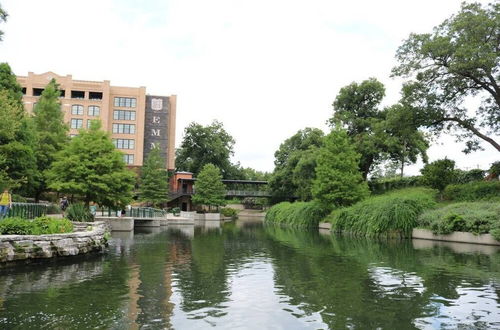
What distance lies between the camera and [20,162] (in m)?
27.2

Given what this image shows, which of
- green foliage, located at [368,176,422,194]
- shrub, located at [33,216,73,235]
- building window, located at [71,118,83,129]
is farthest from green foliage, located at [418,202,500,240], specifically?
building window, located at [71,118,83,129]

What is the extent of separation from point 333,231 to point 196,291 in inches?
969

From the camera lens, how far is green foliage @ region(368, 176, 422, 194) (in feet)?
131

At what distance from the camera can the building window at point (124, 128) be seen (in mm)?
73500

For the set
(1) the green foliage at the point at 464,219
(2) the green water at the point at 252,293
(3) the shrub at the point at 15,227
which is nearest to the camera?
(2) the green water at the point at 252,293

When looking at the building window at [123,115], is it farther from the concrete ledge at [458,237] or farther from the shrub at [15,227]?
the shrub at [15,227]

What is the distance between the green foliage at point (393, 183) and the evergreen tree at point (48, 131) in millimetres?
31282

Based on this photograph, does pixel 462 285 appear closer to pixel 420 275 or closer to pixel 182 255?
pixel 420 275

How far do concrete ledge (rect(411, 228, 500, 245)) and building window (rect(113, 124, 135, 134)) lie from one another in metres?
58.2

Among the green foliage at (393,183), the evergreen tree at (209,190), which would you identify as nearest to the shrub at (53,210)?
the green foliage at (393,183)

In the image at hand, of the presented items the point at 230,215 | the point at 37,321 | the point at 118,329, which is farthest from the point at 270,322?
the point at 230,215

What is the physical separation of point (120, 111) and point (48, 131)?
38888 millimetres

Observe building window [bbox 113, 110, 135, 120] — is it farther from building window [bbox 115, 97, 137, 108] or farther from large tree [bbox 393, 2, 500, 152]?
large tree [bbox 393, 2, 500, 152]

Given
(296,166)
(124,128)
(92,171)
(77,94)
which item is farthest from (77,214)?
(77,94)
